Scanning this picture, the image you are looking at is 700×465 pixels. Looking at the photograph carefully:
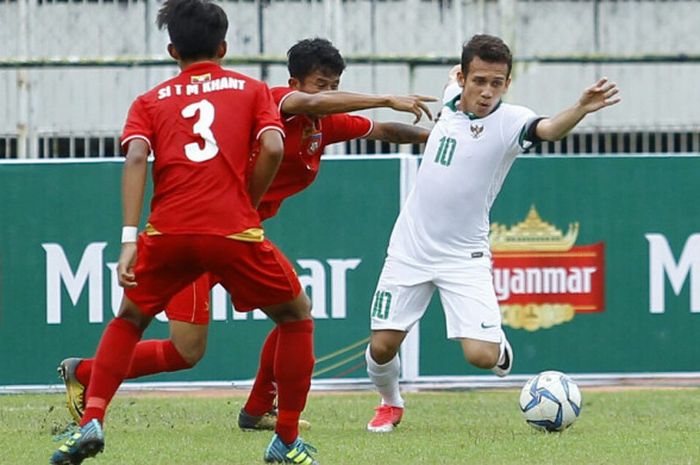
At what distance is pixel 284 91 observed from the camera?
7.88m

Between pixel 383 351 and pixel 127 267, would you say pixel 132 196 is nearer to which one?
pixel 127 267

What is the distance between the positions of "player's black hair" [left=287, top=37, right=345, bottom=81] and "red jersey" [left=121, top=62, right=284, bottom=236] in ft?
5.38

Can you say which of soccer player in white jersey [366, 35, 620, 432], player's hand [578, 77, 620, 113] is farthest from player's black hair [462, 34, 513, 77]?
player's hand [578, 77, 620, 113]

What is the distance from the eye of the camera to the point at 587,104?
7.41 meters

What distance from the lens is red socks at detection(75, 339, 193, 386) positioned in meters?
8.23

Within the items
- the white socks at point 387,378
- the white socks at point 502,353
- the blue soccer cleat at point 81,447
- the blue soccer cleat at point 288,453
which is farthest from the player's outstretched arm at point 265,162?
the white socks at point 502,353

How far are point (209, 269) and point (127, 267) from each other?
1.20 ft

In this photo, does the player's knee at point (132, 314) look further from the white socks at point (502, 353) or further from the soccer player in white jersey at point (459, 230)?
the white socks at point (502, 353)

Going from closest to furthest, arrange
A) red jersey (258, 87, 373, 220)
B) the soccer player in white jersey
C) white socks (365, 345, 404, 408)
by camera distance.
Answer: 1. red jersey (258, 87, 373, 220)
2. the soccer player in white jersey
3. white socks (365, 345, 404, 408)

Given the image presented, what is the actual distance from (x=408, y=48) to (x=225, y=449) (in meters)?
8.09

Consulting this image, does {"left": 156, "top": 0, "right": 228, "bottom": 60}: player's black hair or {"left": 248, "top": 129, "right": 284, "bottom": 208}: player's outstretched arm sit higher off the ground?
{"left": 156, "top": 0, "right": 228, "bottom": 60}: player's black hair

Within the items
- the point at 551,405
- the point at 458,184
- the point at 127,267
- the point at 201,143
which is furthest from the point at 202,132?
the point at 551,405

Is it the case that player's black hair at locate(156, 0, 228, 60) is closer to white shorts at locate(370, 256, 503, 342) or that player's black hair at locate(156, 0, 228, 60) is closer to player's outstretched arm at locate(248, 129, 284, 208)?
player's outstretched arm at locate(248, 129, 284, 208)

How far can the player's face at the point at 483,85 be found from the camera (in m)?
8.28
